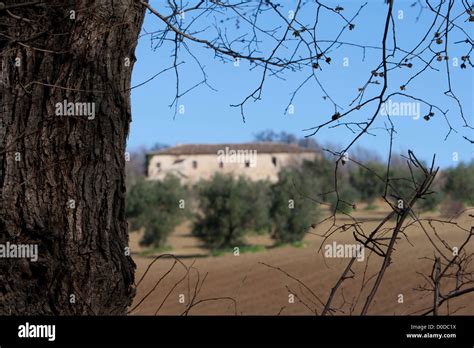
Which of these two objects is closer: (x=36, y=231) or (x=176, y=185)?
(x=36, y=231)

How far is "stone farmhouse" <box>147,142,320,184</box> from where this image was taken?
49.5 meters

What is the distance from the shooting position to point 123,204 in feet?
10.7

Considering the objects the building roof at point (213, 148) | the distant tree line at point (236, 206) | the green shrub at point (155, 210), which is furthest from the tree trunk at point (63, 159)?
the building roof at point (213, 148)

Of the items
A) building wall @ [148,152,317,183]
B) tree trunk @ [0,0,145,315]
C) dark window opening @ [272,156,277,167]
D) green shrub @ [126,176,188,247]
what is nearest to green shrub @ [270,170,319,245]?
green shrub @ [126,176,188,247]

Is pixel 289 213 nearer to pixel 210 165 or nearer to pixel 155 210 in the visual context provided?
pixel 155 210

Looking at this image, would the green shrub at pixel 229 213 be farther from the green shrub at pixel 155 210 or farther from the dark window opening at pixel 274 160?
the dark window opening at pixel 274 160

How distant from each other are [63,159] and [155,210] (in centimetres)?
3008

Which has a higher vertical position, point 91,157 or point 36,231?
point 91,157

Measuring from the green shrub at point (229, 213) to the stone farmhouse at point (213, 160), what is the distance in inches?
636

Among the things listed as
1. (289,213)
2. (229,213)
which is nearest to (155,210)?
(229,213)

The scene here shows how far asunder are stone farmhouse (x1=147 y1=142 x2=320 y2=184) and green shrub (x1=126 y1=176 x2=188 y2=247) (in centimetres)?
1490
